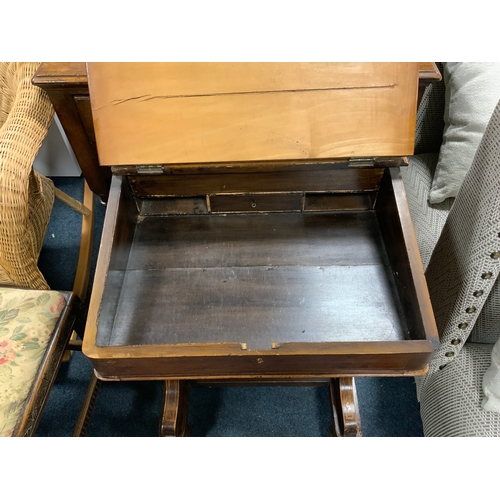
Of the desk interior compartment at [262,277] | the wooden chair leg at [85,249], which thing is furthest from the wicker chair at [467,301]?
the wooden chair leg at [85,249]

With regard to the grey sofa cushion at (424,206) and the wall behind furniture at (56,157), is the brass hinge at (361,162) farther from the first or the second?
the wall behind furniture at (56,157)

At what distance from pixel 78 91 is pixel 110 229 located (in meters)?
0.37

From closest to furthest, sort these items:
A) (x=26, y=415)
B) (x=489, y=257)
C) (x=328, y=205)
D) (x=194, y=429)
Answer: (x=489, y=257)
(x=26, y=415)
(x=328, y=205)
(x=194, y=429)

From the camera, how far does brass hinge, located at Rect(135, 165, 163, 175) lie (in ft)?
2.86

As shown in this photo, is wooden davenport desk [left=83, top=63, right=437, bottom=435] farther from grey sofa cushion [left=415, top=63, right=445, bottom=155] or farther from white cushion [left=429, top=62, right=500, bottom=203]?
grey sofa cushion [left=415, top=63, right=445, bottom=155]

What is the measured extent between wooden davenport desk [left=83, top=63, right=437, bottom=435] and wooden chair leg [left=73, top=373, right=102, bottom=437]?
469mm

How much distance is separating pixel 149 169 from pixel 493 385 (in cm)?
80

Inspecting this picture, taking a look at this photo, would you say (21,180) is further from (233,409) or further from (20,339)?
(233,409)

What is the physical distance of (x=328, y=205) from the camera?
3.23 ft

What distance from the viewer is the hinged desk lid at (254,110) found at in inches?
32.9

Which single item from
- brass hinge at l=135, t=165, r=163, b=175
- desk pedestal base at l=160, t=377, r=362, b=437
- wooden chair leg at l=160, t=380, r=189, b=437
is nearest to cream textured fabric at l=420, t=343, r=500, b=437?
desk pedestal base at l=160, t=377, r=362, b=437

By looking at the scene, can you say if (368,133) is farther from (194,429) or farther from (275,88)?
(194,429)

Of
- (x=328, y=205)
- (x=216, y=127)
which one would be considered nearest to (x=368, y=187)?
(x=328, y=205)
